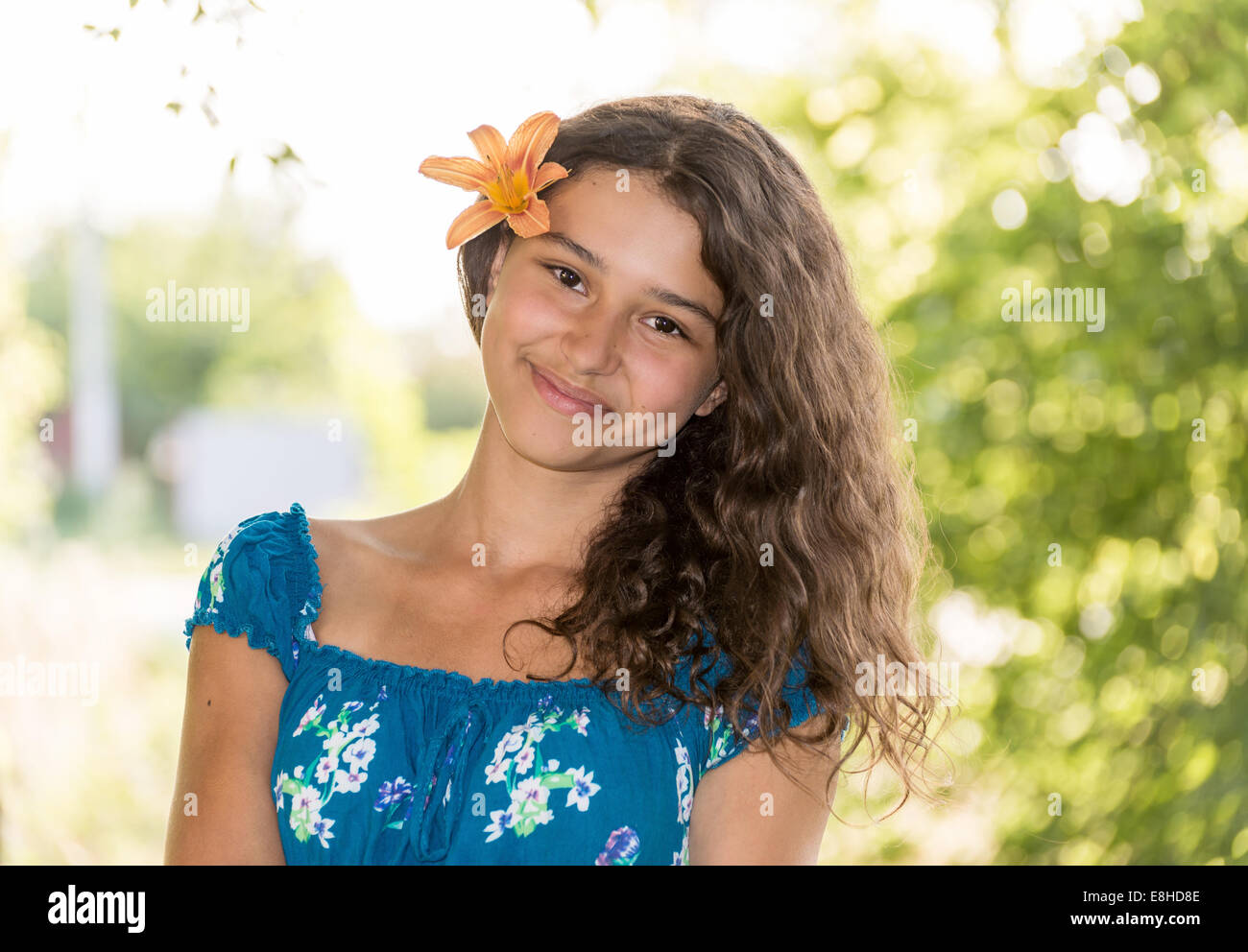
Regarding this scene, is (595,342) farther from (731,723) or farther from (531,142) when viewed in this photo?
(731,723)

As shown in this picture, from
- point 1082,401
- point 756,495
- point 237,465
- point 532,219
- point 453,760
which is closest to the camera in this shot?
point 453,760

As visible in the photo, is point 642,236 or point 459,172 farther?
point 459,172

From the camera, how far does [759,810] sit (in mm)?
1401

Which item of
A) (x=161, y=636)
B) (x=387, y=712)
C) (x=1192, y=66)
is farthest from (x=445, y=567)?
(x=161, y=636)

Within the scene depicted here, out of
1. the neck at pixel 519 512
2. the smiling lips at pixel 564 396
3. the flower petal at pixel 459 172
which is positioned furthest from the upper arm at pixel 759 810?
the flower petal at pixel 459 172

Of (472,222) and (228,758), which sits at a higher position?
(472,222)

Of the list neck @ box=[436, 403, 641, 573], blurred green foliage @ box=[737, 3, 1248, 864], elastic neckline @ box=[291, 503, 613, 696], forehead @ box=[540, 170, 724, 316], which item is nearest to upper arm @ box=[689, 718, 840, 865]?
elastic neckline @ box=[291, 503, 613, 696]

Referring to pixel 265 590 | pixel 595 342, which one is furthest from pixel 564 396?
pixel 265 590

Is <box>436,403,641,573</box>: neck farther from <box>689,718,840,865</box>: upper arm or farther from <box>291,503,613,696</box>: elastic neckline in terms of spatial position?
<box>689,718,840,865</box>: upper arm

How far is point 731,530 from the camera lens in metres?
1.58

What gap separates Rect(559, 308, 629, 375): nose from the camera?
1.41 meters

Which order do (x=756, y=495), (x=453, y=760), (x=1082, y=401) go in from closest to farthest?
(x=453, y=760), (x=756, y=495), (x=1082, y=401)

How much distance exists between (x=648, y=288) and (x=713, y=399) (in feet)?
0.79
